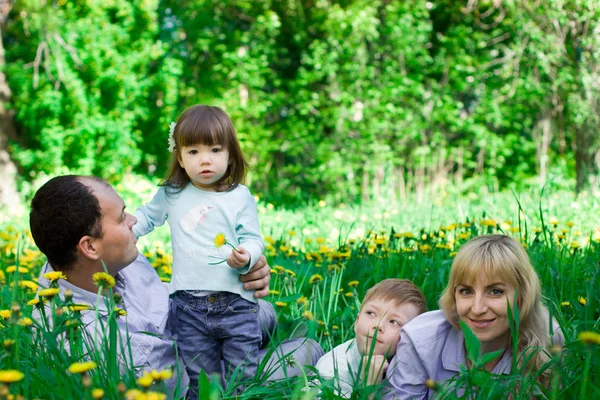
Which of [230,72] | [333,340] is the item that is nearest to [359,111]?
[230,72]

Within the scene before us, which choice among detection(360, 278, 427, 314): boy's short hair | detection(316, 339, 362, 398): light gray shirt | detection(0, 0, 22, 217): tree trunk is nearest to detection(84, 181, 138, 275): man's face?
detection(316, 339, 362, 398): light gray shirt

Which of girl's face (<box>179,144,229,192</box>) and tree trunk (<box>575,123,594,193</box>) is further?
tree trunk (<box>575,123,594,193</box>)

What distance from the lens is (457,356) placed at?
1822 mm

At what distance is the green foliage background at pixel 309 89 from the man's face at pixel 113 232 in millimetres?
7177

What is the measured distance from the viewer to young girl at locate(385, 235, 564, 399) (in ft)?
5.71

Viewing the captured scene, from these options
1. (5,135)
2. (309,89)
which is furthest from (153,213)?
(5,135)

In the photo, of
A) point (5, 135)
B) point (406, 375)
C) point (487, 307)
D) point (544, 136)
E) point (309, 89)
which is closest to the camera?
point (487, 307)

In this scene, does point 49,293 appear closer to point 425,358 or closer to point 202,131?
point 202,131

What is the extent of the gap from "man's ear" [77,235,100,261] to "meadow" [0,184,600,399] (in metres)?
0.15

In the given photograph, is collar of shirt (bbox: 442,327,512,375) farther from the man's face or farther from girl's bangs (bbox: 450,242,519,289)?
the man's face

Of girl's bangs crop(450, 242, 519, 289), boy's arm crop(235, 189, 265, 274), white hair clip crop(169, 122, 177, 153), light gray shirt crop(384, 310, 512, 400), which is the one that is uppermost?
white hair clip crop(169, 122, 177, 153)

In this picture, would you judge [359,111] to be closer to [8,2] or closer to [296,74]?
[296,74]

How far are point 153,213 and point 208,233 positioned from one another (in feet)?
0.94

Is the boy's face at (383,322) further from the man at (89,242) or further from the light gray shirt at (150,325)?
the man at (89,242)
